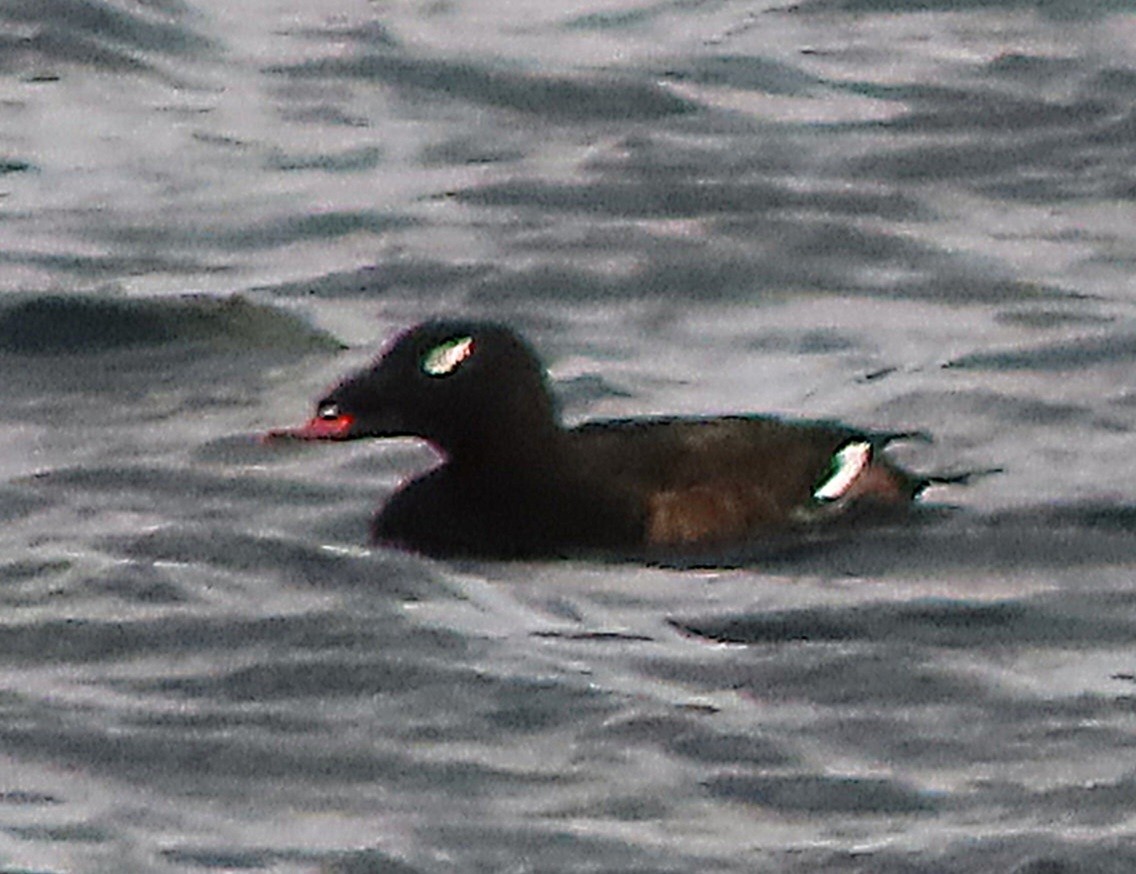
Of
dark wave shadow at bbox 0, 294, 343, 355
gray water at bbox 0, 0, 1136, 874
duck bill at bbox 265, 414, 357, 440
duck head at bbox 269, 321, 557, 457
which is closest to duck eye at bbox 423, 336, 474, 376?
duck head at bbox 269, 321, 557, 457

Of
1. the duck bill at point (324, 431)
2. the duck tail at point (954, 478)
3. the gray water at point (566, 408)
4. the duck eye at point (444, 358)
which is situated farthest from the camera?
the duck tail at point (954, 478)

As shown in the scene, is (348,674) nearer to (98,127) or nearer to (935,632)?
(935,632)

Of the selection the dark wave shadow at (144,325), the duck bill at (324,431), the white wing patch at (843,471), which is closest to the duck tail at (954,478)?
the white wing patch at (843,471)

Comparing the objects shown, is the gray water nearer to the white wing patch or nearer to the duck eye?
the white wing patch

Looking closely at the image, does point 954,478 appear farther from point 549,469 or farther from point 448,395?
point 448,395

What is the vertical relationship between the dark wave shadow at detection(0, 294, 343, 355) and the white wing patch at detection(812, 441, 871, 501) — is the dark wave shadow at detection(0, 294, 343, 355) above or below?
above

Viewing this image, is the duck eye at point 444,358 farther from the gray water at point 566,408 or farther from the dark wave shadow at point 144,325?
the dark wave shadow at point 144,325
